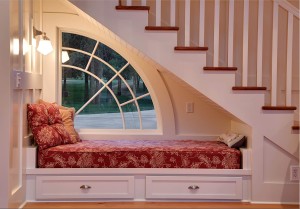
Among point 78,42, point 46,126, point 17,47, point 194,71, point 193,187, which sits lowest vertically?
point 193,187

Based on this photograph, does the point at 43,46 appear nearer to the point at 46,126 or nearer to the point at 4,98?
the point at 46,126

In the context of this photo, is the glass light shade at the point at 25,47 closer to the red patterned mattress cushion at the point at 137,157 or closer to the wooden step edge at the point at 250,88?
the red patterned mattress cushion at the point at 137,157

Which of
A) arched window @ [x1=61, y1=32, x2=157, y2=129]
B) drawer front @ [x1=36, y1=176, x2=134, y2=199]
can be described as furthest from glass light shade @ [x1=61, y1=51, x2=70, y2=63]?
drawer front @ [x1=36, y1=176, x2=134, y2=199]

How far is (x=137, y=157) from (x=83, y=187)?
0.55 metres

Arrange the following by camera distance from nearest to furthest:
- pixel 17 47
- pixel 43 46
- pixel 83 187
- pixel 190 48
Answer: pixel 17 47, pixel 190 48, pixel 83 187, pixel 43 46

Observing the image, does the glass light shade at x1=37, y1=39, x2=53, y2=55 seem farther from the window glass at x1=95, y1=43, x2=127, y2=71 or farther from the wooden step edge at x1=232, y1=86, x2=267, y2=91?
the wooden step edge at x1=232, y1=86, x2=267, y2=91

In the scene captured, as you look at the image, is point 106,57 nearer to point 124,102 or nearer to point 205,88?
point 124,102

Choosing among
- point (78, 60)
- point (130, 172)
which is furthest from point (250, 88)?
point (78, 60)

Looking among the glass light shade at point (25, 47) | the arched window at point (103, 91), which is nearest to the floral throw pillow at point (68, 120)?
the arched window at point (103, 91)

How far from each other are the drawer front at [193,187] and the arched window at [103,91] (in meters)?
1.08

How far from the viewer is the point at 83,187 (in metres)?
3.88

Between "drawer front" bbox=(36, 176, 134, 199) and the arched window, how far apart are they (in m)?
1.08

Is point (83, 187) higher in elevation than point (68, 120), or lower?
lower

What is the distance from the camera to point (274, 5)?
3.90m
